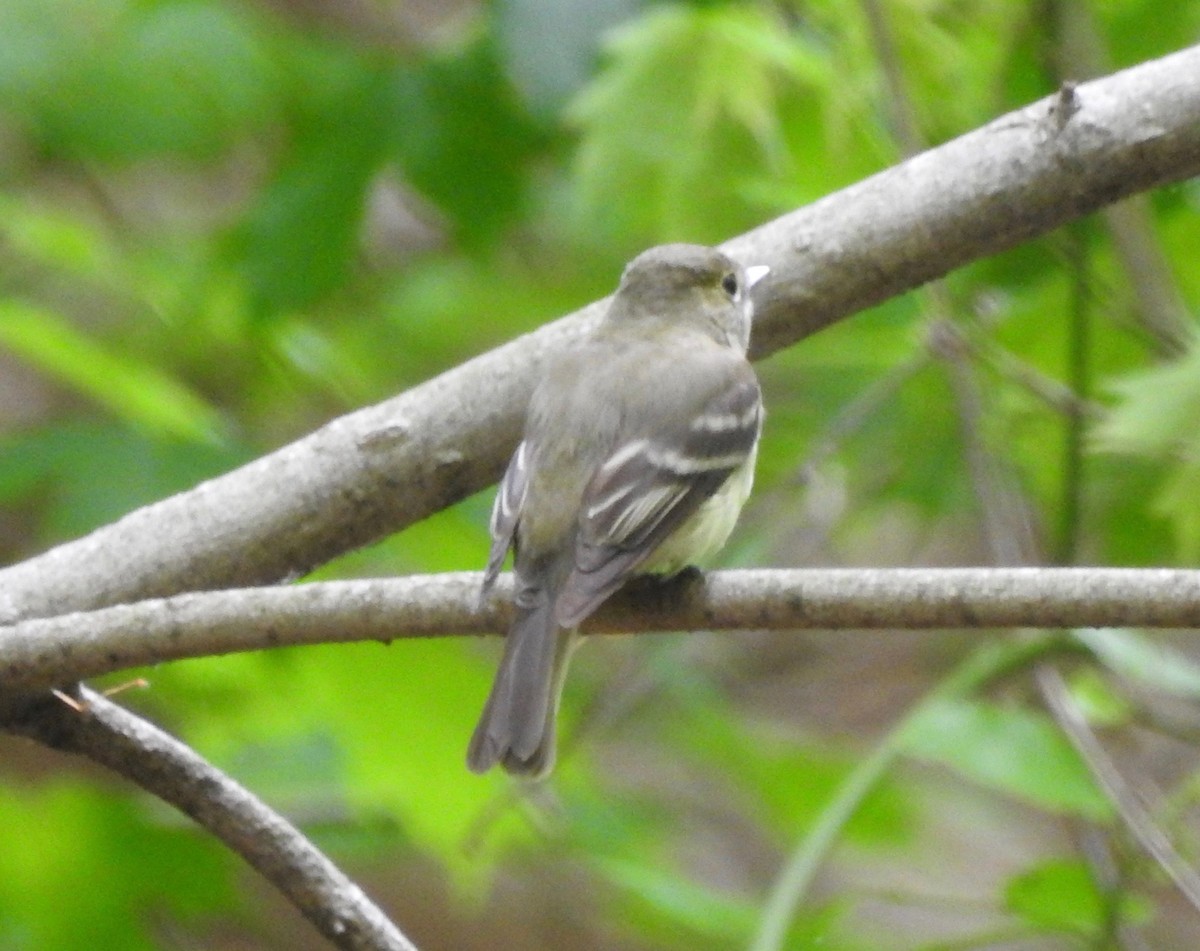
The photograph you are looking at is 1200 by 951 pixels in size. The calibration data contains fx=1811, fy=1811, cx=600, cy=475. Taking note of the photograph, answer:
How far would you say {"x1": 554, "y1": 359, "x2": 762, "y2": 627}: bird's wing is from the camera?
9.29 ft

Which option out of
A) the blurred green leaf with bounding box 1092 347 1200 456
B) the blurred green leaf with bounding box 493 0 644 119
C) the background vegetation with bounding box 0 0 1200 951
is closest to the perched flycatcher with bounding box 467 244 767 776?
the background vegetation with bounding box 0 0 1200 951

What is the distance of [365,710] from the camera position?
3652 mm

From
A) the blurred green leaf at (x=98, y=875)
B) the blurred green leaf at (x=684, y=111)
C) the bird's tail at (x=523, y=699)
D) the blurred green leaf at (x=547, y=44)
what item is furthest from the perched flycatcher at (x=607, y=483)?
the blurred green leaf at (x=98, y=875)

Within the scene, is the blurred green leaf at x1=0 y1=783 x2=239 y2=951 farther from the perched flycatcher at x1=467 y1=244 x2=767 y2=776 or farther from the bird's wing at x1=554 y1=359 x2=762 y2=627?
the bird's wing at x1=554 y1=359 x2=762 y2=627

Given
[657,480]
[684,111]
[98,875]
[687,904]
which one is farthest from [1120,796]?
[98,875]

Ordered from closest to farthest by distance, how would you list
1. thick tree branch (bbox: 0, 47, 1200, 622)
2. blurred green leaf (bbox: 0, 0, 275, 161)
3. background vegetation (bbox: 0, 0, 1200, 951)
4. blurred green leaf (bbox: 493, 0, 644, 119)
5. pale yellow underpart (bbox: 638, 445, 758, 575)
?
thick tree branch (bbox: 0, 47, 1200, 622) < pale yellow underpart (bbox: 638, 445, 758, 575) < background vegetation (bbox: 0, 0, 1200, 951) < blurred green leaf (bbox: 493, 0, 644, 119) < blurred green leaf (bbox: 0, 0, 275, 161)

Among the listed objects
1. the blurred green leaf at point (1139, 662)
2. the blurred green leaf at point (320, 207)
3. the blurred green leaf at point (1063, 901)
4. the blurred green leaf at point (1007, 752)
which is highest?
the blurred green leaf at point (320, 207)

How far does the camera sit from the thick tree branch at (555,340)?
258cm

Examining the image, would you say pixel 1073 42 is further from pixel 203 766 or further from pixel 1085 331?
pixel 203 766

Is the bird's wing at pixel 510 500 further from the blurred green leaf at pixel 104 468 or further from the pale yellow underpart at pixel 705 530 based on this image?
the blurred green leaf at pixel 104 468

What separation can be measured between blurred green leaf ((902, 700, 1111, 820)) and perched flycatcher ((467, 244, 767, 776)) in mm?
540

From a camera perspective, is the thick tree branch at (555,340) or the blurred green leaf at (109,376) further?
the blurred green leaf at (109,376)

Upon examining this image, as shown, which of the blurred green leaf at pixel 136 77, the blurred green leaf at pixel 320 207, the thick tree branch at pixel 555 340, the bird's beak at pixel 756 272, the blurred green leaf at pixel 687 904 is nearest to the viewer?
the thick tree branch at pixel 555 340

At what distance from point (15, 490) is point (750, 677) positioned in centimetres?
400
